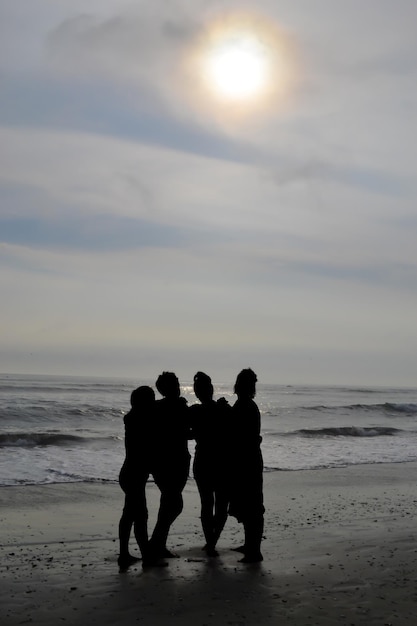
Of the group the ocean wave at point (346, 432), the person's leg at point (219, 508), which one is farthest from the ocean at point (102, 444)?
the person's leg at point (219, 508)

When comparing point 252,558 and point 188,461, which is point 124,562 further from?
point 252,558

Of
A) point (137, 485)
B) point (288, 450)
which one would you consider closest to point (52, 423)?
point (288, 450)

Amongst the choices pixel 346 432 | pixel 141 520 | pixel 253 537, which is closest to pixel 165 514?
pixel 141 520

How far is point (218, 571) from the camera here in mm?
6125

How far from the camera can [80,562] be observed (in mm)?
6508

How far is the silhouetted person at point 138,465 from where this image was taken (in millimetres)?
6406

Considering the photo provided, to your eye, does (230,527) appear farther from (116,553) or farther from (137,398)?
(137,398)

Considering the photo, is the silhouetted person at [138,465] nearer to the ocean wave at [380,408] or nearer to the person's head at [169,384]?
the person's head at [169,384]

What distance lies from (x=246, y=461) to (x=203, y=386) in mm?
885

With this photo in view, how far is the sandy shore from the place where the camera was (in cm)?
487

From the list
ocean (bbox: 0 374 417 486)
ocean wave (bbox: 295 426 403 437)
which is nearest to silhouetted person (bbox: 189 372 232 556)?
ocean (bbox: 0 374 417 486)

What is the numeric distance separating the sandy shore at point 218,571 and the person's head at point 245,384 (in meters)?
1.63

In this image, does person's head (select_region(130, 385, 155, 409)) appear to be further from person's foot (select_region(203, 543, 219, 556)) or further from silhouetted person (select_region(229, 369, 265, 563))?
→ person's foot (select_region(203, 543, 219, 556))

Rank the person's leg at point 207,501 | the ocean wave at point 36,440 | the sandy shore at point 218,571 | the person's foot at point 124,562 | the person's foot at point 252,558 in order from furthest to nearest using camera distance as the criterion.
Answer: the ocean wave at point 36,440 → the person's leg at point 207,501 → the person's foot at point 252,558 → the person's foot at point 124,562 → the sandy shore at point 218,571
